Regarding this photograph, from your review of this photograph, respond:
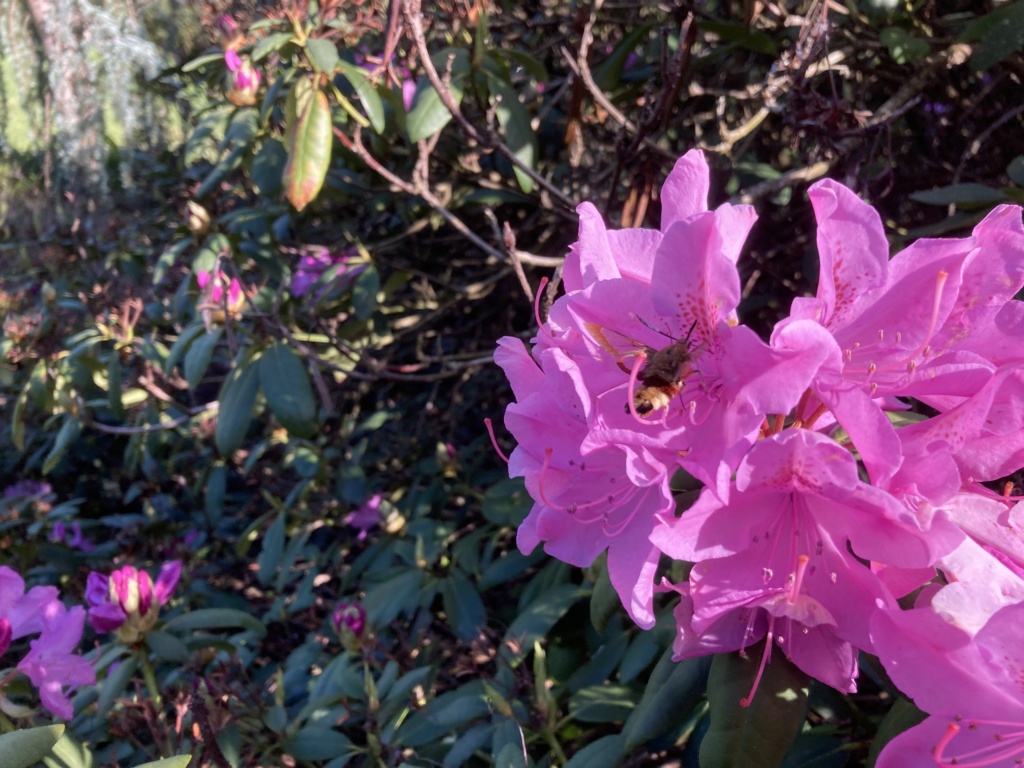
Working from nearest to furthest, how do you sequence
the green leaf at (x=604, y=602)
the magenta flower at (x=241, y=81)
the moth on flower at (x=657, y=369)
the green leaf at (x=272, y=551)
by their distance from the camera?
the moth on flower at (x=657, y=369) < the green leaf at (x=604, y=602) < the magenta flower at (x=241, y=81) < the green leaf at (x=272, y=551)

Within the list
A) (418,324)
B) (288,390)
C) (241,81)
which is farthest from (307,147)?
(418,324)

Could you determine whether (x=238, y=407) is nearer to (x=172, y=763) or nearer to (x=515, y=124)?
(x=515, y=124)

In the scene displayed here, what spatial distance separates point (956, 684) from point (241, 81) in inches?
86.4

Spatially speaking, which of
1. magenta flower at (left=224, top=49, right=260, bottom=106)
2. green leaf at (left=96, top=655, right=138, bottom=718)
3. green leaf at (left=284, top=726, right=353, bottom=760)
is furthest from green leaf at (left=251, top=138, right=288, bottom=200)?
green leaf at (left=284, top=726, right=353, bottom=760)

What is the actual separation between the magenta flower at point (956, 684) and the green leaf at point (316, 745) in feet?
3.08

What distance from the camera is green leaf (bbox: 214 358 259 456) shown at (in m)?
1.83

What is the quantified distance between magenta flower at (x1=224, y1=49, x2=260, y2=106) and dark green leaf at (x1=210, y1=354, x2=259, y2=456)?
82 cm

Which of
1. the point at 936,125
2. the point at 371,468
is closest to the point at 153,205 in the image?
the point at 371,468

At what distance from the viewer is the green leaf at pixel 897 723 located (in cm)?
70

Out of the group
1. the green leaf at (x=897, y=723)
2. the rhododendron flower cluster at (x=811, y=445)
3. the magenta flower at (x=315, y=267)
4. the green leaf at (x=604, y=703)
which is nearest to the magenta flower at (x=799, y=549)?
the rhododendron flower cluster at (x=811, y=445)

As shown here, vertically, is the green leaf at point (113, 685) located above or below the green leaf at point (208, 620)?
above

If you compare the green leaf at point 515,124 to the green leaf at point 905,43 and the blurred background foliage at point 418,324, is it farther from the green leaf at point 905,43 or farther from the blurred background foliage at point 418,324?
the green leaf at point 905,43

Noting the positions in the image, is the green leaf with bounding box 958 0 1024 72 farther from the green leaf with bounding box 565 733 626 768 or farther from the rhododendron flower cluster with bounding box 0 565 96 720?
the rhododendron flower cluster with bounding box 0 565 96 720

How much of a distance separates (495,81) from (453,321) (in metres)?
1.12
